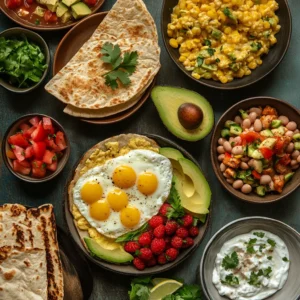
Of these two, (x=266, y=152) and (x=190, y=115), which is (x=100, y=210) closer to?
(x=190, y=115)

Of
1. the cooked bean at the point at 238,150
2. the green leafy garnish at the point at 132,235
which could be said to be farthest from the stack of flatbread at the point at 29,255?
the cooked bean at the point at 238,150

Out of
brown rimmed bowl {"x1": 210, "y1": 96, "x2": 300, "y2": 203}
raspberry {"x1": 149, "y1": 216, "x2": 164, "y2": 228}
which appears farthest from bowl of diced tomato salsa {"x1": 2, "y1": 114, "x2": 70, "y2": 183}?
brown rimmed bowl {"x1": 210, "y1": 96, "x2": 300, "y2": 203}

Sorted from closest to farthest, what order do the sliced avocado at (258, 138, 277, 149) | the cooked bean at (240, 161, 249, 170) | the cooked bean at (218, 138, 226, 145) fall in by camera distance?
1. the sliced avocado at (258, 138, 277, 149)
2. the cooked bean at (240, 161, 249, 170)
3. the cooked bean at (218, 138, 226, 145)

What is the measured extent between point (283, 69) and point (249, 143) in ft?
2.66

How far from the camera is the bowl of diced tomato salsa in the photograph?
5594 millimetres

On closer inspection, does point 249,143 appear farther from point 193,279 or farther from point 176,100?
point 193,279

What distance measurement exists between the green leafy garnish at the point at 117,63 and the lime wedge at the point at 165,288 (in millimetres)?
1628

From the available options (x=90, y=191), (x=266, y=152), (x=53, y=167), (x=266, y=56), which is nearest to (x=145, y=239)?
(x=90, y=191)

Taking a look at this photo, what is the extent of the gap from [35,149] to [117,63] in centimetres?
96

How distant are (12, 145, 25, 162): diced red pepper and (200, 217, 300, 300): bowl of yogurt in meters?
1.66

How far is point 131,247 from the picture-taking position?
18.0 feet

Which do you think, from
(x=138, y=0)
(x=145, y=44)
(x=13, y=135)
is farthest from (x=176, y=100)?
(x=13, y=135)

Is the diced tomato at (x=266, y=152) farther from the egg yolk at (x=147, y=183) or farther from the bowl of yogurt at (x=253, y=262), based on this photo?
the egg yolk at (x=147, y=183)

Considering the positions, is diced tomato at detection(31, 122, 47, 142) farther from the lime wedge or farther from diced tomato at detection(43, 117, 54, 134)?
the lime wedge
